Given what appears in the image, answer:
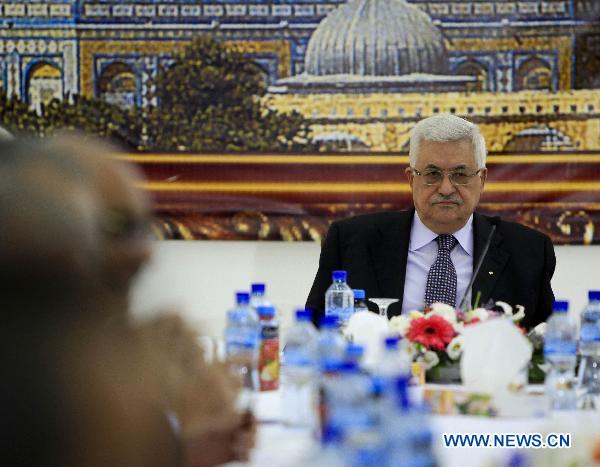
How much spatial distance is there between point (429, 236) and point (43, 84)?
6.31 feet

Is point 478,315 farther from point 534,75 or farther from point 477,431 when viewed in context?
point 534,75

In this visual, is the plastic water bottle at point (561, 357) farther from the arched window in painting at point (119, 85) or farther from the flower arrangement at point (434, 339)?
the arched window in painting at point (119, 85)

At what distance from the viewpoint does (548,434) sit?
1.69m

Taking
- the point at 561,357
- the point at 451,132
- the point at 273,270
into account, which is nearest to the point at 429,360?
the point at 561,357

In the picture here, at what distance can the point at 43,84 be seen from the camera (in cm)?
418

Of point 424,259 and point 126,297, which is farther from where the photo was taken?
point 424,259

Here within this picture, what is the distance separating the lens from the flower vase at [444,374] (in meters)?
2.26

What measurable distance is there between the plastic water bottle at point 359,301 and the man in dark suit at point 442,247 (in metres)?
0.15

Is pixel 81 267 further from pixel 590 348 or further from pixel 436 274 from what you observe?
pixel 436 274

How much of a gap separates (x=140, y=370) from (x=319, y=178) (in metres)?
3.22

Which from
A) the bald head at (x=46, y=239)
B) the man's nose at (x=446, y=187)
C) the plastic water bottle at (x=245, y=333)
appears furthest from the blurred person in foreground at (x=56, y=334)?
the man's nose at (x=446, y=187)

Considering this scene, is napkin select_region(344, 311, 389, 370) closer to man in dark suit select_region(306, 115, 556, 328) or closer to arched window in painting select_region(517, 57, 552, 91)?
man in dark suit select_region(306, 115, 556, 328)

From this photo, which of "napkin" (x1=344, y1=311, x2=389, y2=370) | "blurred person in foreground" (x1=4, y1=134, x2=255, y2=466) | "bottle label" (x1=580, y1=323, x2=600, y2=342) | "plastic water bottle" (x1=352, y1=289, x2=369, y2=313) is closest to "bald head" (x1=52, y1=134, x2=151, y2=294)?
"blurred person in foreground" (x1=4, y1=134, x2=255, y2=466)

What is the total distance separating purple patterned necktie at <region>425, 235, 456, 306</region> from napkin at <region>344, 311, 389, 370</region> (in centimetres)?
81
